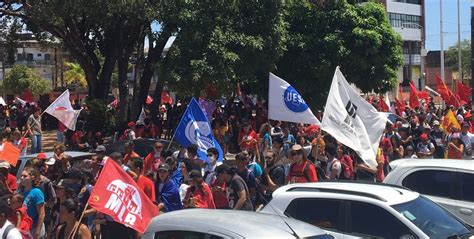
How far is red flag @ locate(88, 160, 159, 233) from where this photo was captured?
6.91m

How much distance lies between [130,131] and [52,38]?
51.8 feet

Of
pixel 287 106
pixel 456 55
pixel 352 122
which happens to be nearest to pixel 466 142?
pixel 287 106

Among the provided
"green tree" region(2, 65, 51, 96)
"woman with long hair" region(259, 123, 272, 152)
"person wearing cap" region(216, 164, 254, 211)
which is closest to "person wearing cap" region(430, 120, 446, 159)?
"woman with long hair" region(259, 123, 272, 152)

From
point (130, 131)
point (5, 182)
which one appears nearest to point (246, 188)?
point (5, 182)

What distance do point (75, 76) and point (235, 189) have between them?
2500 inches

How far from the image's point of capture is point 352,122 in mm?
10586

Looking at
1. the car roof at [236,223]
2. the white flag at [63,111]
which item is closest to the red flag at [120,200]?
the car roof at [236,223]

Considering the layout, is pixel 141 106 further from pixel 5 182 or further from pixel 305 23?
pixel 5 182

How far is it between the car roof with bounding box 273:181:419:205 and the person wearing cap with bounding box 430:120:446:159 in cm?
705

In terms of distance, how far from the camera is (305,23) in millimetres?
26000

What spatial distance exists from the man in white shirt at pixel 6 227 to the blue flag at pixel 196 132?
5.16 metres

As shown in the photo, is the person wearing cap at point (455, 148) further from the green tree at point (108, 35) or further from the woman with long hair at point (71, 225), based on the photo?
the green tree at point (108, 35)

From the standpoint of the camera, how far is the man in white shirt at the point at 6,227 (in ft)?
20.1

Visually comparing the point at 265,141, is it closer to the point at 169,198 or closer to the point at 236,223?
the point at 169,198
